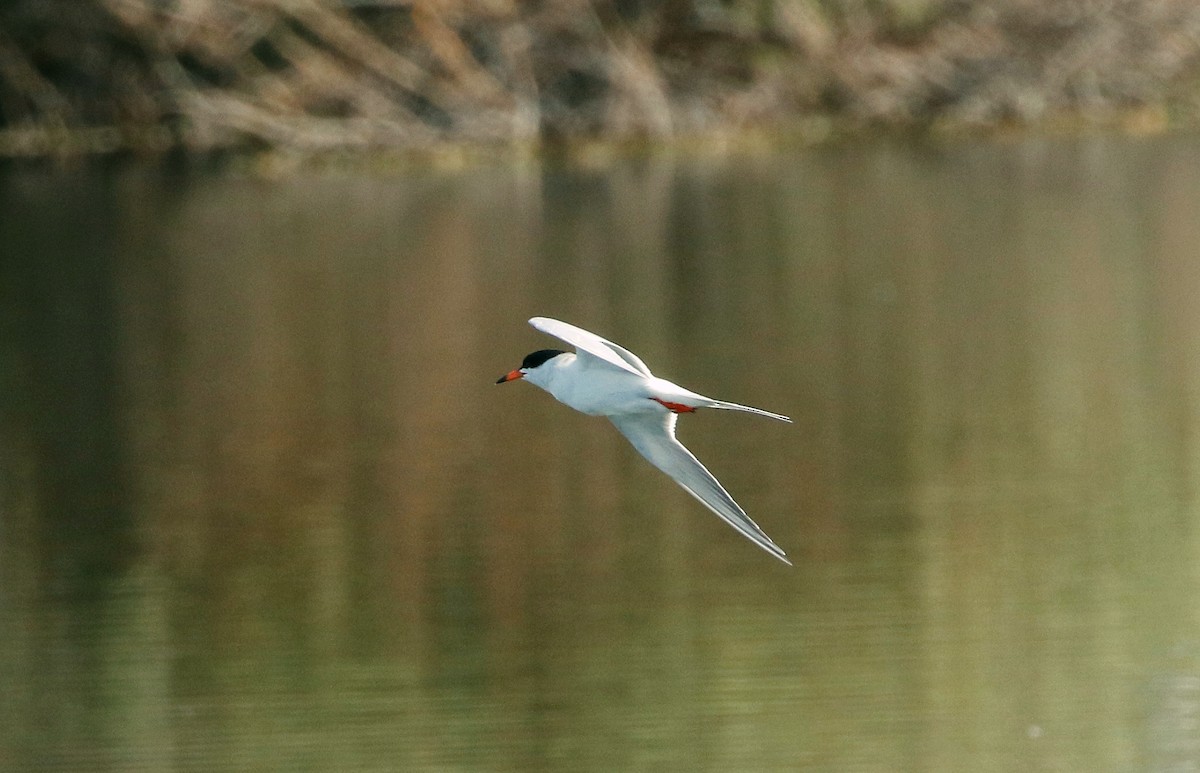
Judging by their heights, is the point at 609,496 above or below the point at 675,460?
above

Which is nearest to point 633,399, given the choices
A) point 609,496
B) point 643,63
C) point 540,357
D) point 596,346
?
point 596,346

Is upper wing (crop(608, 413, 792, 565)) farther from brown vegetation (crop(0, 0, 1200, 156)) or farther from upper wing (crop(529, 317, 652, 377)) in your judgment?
brown vegetation (crop(0, 0, 1200, 156))

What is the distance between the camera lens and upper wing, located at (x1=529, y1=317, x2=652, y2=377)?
586cm

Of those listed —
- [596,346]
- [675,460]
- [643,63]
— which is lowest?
[675,460]

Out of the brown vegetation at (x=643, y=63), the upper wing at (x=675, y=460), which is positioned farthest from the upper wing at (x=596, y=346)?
the brown vegetation at (x=643, y=63)

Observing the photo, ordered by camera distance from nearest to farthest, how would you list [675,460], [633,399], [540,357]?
1. [633,399]
2. [675,460]
3. [540,357]

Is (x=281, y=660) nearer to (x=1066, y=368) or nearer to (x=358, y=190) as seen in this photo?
(x=1066, y=368)

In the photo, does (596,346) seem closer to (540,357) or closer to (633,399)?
(633,399)

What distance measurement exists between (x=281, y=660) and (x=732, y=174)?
55.4 ft

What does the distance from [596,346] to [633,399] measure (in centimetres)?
21

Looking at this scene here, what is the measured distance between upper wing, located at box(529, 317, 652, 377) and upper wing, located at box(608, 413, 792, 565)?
0.24 m

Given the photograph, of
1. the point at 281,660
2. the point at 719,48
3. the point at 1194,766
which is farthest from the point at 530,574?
the point at 719,48

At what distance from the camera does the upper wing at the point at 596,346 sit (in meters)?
5.86

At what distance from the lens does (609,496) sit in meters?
12.5
